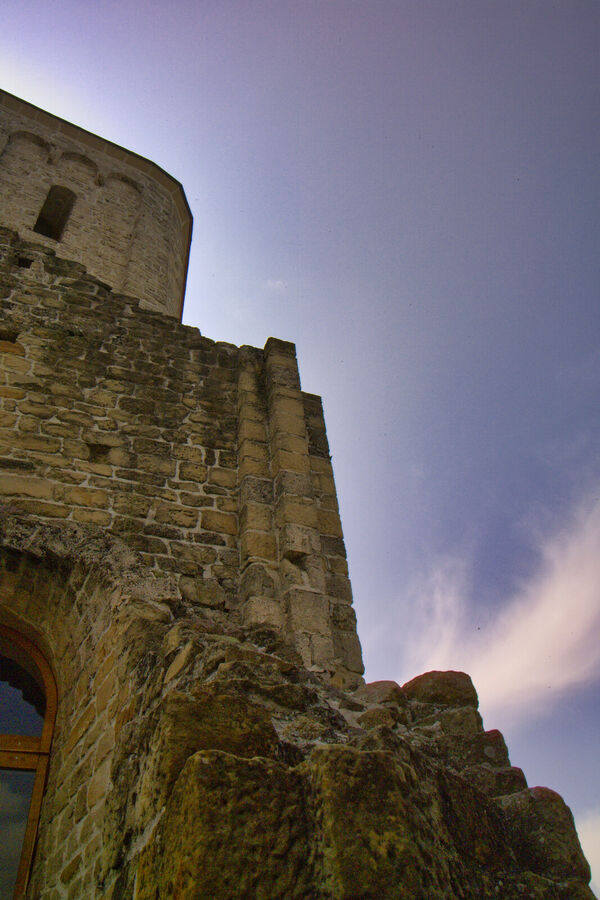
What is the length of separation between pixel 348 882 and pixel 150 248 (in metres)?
11.5

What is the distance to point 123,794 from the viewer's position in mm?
2232

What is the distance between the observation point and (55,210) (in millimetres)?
11633

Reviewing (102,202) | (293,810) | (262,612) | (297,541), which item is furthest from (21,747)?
(102,202)

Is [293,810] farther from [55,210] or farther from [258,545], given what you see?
[55,210]

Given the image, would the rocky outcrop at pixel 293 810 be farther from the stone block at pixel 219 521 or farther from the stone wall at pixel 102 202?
the stone wall at pixel 102 202

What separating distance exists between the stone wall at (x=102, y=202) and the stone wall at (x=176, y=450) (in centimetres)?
480

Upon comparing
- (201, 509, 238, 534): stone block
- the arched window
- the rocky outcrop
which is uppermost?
(201, 509, 238, 534): stone block

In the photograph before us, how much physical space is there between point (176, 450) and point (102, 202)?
8.80m

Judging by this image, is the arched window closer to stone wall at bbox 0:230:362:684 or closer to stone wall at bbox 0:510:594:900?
stone wall at bbox 0:510:594:900

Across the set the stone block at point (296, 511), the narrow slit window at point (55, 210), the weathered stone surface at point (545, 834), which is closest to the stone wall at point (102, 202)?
the narrow slit window at point (55, 210)

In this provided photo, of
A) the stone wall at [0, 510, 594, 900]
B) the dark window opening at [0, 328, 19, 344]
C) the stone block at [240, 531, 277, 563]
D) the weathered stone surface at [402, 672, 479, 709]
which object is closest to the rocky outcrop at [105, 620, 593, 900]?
the stone wall at [0, 510, 594, 900]

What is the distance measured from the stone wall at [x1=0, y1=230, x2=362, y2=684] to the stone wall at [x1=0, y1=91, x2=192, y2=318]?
15.8ft

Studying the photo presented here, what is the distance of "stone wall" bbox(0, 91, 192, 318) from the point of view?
34.9 ft

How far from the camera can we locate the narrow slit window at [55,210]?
37.6ft
